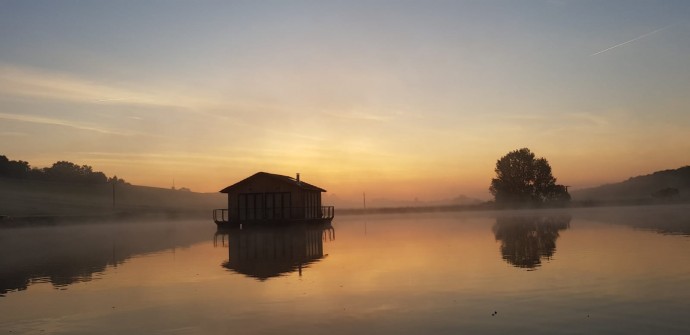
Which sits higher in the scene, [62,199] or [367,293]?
[62,199]

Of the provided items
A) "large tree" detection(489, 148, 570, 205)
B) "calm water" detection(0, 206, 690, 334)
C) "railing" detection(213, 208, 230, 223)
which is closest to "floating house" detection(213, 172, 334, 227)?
"railing" detection(213, 208, 230, 223)

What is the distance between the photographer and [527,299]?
13516 mm

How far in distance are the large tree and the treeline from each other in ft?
369

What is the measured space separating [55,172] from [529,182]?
13416cm

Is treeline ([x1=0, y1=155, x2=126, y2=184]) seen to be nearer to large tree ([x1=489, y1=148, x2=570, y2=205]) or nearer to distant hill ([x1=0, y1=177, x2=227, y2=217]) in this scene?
distant hill ([x1=0, y1=177, x2=227, y2=217])

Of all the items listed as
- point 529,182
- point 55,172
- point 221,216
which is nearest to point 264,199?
point 221,216

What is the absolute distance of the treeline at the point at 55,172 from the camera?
145250 mm

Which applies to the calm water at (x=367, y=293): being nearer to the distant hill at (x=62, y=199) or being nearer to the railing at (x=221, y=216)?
the railing at (x=221, y=216)

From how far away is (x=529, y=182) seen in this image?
122m

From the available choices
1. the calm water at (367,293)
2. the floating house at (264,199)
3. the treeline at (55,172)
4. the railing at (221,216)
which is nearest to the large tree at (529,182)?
the railing at (221,216)

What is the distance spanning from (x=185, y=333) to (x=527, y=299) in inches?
331

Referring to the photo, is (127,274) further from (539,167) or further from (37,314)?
(539,167)

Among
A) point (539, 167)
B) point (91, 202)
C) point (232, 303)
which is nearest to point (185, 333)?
point (232, 303)

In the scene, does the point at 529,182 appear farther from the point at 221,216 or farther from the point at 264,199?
the point at 264,199
